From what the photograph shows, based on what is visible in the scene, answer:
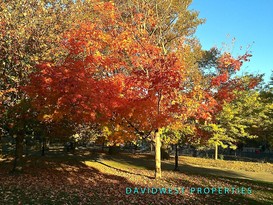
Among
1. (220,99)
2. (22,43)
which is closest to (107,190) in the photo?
(22,43)

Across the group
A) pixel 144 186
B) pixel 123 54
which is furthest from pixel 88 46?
pixel 144 186

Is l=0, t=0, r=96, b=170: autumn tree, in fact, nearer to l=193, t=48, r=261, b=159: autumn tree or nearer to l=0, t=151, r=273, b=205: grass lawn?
l=0, t=151, r=273, b=205: grass lawn

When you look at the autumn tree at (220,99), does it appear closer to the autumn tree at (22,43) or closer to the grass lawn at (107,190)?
the grass lawn at (107,190)

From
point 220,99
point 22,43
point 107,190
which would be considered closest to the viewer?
point 107,190

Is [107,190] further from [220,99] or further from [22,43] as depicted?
[220,99]

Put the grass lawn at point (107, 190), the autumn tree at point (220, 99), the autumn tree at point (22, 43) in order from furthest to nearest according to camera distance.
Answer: the autumn tree at point (220, 99) < the autumn tree at point (22, 43) < the grass lawn at point (107, 190)

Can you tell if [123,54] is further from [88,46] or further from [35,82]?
[35,82]

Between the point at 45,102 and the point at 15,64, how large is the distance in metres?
2.72

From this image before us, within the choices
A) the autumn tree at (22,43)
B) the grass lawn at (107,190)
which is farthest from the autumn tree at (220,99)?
the autumn tree at (22,43)

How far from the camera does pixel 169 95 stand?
17.0 m

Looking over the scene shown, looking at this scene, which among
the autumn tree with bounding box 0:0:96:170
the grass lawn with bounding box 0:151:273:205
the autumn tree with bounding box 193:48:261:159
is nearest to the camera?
the grass lawn with bounding box 0:151:273:205

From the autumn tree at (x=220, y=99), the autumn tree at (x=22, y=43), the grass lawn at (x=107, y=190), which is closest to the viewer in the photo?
the grass lawn at (x=107, y=190)

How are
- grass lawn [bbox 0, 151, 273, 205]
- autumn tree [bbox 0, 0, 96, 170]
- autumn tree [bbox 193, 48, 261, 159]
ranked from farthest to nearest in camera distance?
autumn tree [bbox 193, 48, 261, 159] → autumn tree [bbox 0, 0, 96, 170] → grass lawn [bbox 0, 151, 273, 205]

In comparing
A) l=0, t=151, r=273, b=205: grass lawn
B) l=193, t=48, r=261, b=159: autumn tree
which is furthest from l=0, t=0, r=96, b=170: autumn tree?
l=193, t=48, r=261, b=159: autumn tree
